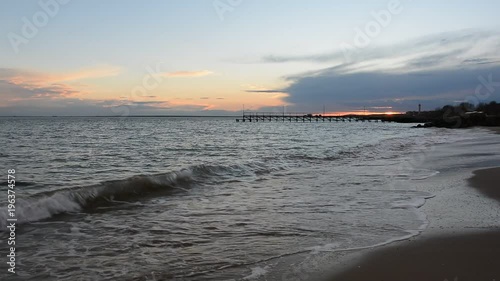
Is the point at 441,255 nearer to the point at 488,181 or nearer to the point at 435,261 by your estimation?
the point at 435,261

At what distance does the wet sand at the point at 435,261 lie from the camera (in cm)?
527

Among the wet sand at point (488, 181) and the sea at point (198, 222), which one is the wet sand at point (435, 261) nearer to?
the sea at point (198, 222)

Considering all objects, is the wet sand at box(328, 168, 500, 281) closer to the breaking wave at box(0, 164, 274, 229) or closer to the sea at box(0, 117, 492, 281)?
the sea at box(0, 117, 492, 281)

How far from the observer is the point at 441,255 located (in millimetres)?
6066

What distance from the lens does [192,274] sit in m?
5.54

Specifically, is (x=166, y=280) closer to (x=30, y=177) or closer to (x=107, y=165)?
(x=30, y=177)

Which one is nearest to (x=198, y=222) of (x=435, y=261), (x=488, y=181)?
(x=435, y=261)

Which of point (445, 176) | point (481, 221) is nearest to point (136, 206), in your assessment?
point (481, 221)

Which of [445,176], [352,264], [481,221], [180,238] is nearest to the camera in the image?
[352,264]

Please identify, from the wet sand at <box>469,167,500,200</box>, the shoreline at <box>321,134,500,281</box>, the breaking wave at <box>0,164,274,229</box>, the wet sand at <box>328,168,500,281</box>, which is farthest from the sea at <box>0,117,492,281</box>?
the wet sand at <box>469,167,500,200</box>

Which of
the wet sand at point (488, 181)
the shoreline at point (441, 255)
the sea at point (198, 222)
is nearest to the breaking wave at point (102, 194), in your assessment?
the sea at point (198, 222)

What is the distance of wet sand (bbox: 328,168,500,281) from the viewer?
5.27 metres

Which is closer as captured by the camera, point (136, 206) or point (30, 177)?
point (136, 206)

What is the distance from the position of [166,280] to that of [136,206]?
589 cm
